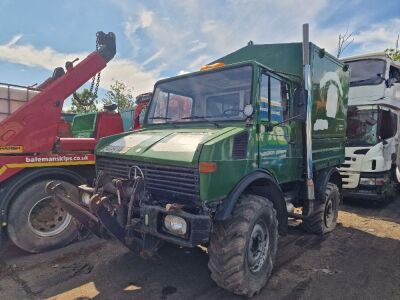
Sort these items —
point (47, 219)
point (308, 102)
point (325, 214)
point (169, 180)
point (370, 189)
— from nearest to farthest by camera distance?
point (169, 180) < point (308, 102) < point (47, 219) < point (325, 214) < point (370, 189)

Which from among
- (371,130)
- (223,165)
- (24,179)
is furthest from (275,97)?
(371,130)

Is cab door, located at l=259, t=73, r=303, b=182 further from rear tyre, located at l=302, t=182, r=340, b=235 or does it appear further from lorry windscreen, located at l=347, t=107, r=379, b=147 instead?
lorry windscreen, located at l=347, t=107, r=379, b=147

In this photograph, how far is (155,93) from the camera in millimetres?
4773

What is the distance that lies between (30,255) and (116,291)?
6.15 feet

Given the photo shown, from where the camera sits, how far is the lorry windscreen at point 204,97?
3.85 meters

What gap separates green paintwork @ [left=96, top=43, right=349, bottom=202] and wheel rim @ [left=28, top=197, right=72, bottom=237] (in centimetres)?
144

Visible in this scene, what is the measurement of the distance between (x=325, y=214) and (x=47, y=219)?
4564 millimetres

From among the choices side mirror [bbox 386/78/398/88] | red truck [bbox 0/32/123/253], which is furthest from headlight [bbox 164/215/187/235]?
side mirror [bbox 386/78/398/88]

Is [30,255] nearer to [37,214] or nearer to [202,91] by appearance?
[37,214]

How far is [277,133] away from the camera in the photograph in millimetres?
4141

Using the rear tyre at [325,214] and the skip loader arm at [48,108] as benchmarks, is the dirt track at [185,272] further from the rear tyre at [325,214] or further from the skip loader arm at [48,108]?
the skip loader arm at [48,108]

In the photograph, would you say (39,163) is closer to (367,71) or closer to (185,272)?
(185,272)

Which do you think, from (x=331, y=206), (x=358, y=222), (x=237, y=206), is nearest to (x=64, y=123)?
(x=237, y=206)

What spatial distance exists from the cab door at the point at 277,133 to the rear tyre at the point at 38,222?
3031mm
